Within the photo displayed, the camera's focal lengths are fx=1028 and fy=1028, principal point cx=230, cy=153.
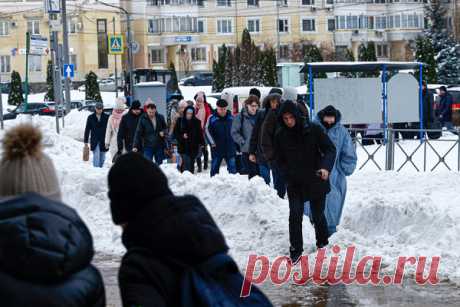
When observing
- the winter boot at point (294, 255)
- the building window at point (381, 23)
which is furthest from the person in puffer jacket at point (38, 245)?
the building window at point (381, 23)

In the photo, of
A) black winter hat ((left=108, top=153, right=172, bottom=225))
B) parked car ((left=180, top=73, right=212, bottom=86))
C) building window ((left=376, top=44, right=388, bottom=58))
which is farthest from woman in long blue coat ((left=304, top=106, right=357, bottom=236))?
building window ((left=376, top=44, right=388, bottom=58))

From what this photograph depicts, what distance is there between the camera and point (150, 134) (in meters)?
16.6

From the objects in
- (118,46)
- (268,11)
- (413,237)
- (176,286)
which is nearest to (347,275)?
(413,237)

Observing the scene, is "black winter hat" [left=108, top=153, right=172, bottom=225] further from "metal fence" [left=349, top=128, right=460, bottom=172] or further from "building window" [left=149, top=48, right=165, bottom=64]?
"building window" [left=149, top=48, right=165, bottom=64]

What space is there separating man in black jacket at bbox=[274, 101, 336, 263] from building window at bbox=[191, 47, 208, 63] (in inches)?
3070

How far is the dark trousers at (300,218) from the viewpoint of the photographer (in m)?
9.72

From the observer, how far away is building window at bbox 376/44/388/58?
9156cm

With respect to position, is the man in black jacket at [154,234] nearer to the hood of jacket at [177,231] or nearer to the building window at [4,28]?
the hood of jacket at [177,231]

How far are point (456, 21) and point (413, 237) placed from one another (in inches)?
2418

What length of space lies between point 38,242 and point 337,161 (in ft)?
24.4

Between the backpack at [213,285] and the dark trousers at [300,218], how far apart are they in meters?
6.11

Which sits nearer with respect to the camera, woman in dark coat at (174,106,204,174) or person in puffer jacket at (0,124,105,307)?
person in puffer jacket at (0,124,105,307)

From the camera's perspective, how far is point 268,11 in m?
87.8

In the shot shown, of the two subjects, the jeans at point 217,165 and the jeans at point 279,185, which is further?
the jeans at point 217,165
